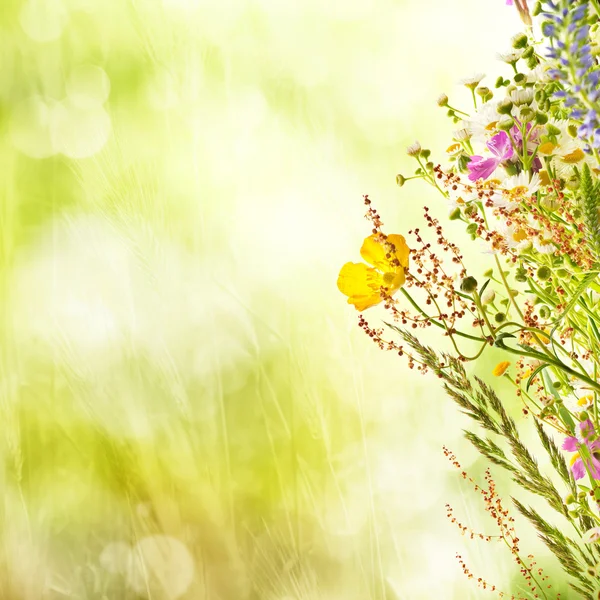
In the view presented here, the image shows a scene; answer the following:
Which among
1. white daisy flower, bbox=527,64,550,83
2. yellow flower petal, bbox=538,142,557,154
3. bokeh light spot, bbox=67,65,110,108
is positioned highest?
bokeh light spot, bbox=67,65,110,108

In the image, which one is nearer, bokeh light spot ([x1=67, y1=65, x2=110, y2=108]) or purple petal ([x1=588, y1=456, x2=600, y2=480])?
purple petal ([x1=588, y1=456, x2=600, y2=480])

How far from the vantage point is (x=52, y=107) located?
1.08 metres

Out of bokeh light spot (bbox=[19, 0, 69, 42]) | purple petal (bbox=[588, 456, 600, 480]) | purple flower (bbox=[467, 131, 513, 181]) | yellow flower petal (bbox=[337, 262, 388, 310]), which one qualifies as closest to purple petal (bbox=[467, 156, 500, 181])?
purple flower (bbox=[467, 131, 513, 181])

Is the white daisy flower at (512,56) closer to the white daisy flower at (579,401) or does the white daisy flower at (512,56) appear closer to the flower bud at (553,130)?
the flower bud at (553,130)

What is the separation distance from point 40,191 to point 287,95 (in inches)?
16.5

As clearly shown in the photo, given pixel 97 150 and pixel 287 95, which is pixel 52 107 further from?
pixel 287 95

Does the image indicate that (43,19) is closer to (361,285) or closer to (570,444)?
(361,285)

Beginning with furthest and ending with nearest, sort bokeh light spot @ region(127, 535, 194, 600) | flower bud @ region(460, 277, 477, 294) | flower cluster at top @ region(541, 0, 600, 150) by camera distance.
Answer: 1. bokeh light spot @ region(127, 535, 194, 600)
2. flower bud @ region(460, 277, 477, 294)
3. flower cluster at top @ region(541, 0, 600, 150)

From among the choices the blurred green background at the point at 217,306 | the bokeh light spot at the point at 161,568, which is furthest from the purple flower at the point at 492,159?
the bokeh light spot at the point at 161,568

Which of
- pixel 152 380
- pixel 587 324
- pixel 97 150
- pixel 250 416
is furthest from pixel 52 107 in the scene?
pixel 587 324

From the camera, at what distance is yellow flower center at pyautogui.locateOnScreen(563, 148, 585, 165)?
45 centimetres

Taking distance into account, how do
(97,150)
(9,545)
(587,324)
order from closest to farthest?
(587,324) → (9,545) → (97,150)

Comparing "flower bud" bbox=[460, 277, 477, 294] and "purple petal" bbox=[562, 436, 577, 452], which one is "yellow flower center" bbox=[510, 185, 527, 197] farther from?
"purple petal" bbox=[562, 436, 577, 452]

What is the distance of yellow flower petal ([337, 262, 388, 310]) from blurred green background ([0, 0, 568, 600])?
0.57 m
